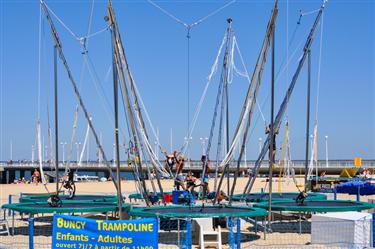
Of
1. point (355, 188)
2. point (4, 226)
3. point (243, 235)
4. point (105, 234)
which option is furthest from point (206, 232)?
point (355, 188)

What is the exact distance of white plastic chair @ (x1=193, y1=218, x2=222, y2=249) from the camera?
44.3 ft

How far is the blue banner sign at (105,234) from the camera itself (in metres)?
9.34

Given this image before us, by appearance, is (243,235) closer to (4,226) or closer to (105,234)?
(4,226)

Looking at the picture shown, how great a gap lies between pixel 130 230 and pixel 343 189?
21492mm

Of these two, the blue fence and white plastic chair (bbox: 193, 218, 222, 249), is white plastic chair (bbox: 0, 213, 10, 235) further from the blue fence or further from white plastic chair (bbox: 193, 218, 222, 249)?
white plastic chair (bbox: 193, 218, 222, 249)

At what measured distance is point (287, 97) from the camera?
58.6ft

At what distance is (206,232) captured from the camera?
543 inches

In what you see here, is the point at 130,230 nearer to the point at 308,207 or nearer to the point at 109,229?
the point at 109,229

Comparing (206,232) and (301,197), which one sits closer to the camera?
(206,232)

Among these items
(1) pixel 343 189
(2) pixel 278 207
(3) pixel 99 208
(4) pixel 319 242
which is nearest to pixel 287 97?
(2) pixel 278 207

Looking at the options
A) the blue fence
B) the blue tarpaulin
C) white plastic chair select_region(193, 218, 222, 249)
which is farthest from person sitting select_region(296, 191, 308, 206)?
the blue tarpaulin

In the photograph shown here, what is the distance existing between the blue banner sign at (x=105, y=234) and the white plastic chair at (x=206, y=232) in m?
4.15

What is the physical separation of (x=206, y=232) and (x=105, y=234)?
4.73 meters

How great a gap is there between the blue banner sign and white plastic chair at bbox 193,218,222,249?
415 centimetres
